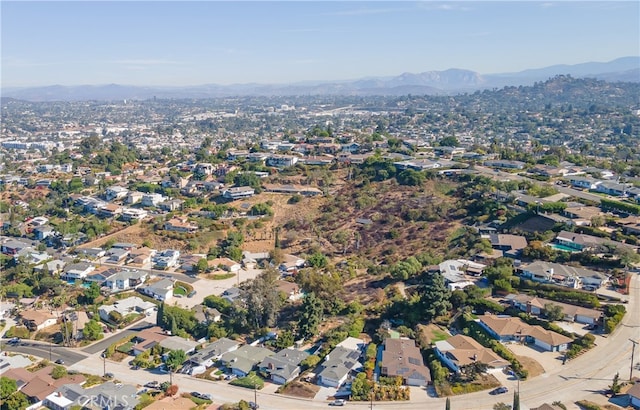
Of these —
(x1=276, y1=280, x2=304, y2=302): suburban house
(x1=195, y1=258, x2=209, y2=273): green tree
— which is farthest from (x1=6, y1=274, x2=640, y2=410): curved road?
(x1=195, y1=258, x2=209, y2=273): green tree

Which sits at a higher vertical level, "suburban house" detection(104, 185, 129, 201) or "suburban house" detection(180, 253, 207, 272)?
"suburban house" detection(104, 185, 129, 201)

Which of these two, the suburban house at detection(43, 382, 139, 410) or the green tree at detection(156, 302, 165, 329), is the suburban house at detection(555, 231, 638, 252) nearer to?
the green tree at detection(156, 302, 165, 329)

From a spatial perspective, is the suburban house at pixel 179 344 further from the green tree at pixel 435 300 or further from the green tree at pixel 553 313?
the green tree at pixel 553 313

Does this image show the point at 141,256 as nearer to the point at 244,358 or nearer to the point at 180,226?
the point at 180,226

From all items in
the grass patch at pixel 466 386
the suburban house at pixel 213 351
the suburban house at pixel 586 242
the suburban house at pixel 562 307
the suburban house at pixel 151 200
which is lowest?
the suburban house at pixel 213 351

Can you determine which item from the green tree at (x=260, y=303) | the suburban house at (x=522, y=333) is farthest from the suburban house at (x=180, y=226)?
the suburban house at (x=522, y=333)
